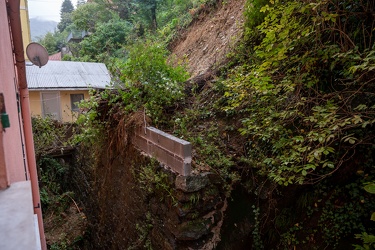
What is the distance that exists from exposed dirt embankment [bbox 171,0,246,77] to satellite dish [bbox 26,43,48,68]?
129 inches

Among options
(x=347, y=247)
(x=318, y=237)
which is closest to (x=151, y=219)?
(x=318, y=237)

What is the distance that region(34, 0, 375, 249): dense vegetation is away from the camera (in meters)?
2.54

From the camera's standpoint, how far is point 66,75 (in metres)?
10.8

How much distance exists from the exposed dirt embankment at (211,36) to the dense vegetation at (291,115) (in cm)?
125

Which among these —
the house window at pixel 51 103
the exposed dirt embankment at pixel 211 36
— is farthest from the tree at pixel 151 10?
the house window at pixel 51 103

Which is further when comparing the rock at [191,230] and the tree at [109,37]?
the tree at [109,37]

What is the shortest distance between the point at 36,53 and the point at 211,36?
5.18 meters

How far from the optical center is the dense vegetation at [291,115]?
2535mm

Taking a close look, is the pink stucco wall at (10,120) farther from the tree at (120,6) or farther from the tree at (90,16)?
the tree at (90,16)

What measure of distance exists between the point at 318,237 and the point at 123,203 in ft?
9.71

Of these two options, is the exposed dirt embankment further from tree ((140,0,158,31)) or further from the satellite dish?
tree ((140,0,158,31))

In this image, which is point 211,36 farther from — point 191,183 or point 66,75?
point 66,75

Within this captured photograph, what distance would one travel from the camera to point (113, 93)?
4.26m

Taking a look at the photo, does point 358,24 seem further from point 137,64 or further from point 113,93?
point 113,93
